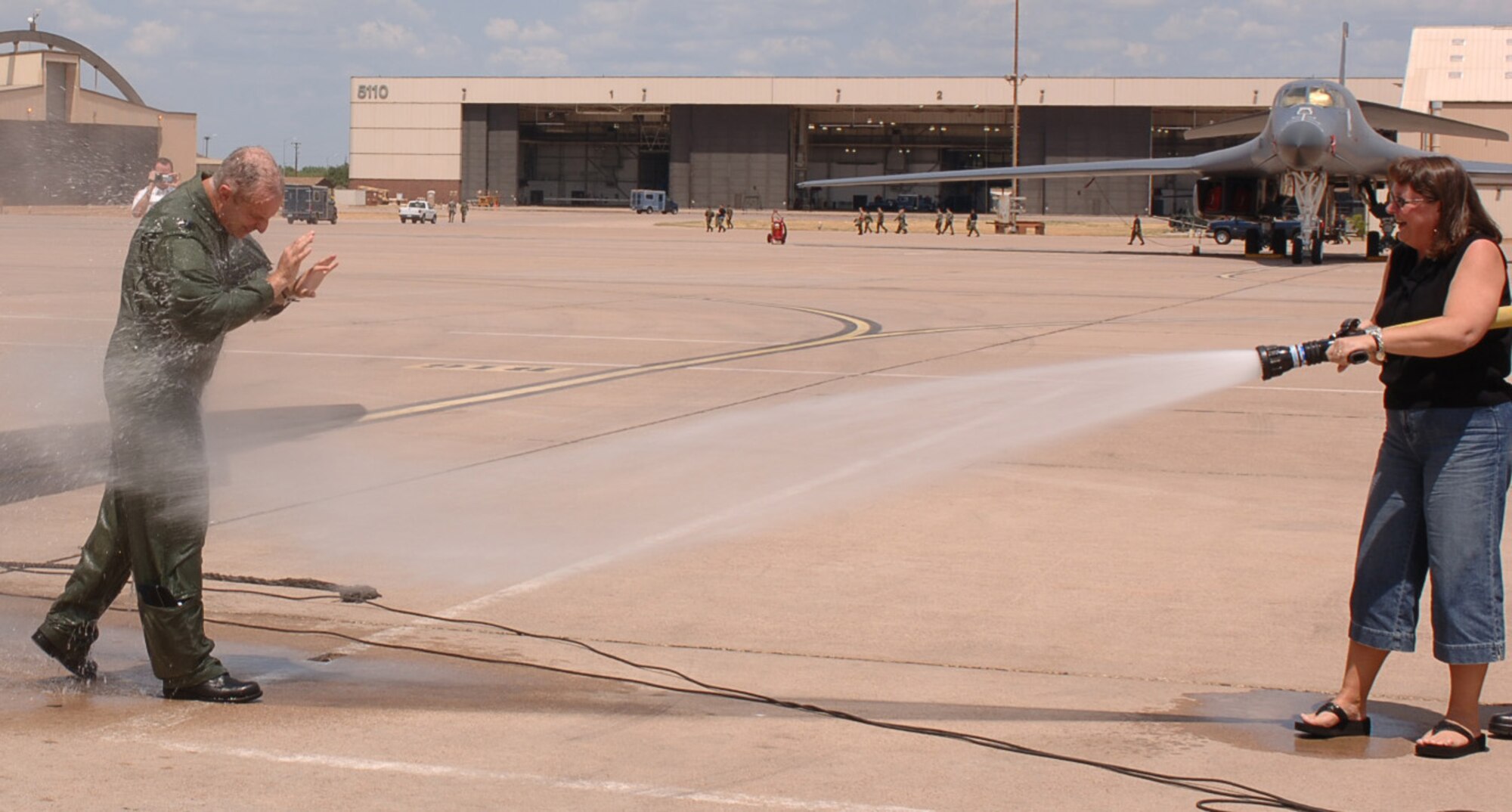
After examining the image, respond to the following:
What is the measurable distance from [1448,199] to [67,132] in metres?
13.2

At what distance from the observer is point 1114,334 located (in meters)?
21.3

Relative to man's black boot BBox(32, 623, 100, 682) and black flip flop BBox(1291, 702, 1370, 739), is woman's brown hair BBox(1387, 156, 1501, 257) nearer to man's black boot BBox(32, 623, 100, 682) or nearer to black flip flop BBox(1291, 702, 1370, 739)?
black flip flop BBox(1291, 702, 1370, 739)

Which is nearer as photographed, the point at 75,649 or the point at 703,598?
→ the point at 75,649

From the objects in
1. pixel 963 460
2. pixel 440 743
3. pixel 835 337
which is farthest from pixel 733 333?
pixel 440 743

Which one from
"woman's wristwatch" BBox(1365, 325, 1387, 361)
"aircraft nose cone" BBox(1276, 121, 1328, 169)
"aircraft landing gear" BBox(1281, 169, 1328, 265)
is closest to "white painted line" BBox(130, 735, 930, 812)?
"woman's wristwatch" BBox(1365, 325, 1387, 361)

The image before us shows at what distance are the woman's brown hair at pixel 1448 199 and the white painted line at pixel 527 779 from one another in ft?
8.95

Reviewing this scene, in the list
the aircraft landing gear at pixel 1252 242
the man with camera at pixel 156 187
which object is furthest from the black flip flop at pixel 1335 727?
the aircraft landing gear at pixel 1252 242

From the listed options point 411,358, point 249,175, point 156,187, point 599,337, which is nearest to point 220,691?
point 249,175

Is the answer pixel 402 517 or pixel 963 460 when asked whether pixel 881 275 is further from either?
pixel 402 517

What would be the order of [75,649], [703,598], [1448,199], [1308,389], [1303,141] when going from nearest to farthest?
1. [1448,199]
2. [75,649]
3. [703,598]
4. [1308,389]
5. [1303,141]

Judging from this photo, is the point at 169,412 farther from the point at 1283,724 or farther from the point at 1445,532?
the point at 1445,532

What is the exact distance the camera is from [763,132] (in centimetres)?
13025

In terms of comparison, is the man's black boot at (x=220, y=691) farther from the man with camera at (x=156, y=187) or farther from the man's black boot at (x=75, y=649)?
the man with camera at (x=156, y=187)

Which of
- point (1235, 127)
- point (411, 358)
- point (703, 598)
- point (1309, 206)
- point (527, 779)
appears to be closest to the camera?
point (527, 779)
